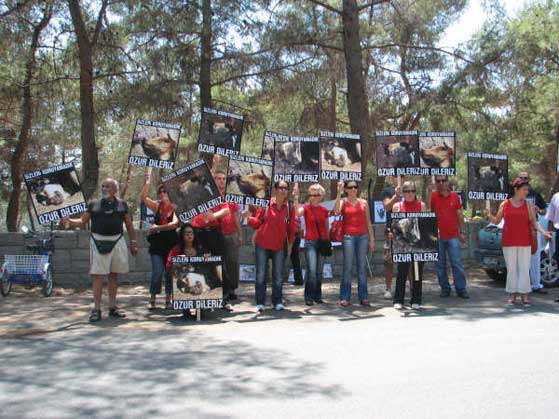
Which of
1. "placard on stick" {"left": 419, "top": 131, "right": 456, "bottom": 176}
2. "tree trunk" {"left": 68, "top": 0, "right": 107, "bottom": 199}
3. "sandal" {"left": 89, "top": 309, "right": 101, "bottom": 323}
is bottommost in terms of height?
"sandal" {"left": 89, "top": 309, "right": 101, "bottom": 323}

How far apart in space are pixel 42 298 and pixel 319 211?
15.3 feet

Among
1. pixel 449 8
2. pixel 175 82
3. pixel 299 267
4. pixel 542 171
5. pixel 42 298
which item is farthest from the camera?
pixel 542 171

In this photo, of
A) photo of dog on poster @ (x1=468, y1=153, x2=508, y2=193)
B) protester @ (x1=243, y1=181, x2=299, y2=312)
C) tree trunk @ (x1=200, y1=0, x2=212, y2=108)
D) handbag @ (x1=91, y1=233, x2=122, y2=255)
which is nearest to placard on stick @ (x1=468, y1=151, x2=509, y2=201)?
photo of dog on poster @ (x1=468, y1=153, x2=508, y2=193)

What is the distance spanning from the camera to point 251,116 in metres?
15.2

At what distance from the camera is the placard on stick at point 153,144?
9.30 metres

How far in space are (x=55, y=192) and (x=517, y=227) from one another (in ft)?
21.1

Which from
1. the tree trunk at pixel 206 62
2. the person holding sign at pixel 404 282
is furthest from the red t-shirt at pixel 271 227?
the tree trunk at pixel 206 62

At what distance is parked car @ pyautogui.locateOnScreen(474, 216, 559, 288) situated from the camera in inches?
426

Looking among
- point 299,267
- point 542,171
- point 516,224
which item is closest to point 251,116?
point 299,267

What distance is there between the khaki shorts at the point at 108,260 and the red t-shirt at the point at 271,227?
1.79m

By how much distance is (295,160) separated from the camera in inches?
390

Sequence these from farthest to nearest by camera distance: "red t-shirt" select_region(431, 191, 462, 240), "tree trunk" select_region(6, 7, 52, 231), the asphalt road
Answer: "tree trunk" select_region(6, 7, 52, 231) < "red t-shirt" select_region(431, 191, 462, 240) < the asphalt road

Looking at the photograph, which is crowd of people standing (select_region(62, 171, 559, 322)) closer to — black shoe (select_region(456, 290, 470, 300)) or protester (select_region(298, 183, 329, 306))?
protester (select_region(298, 183, 329, 306))

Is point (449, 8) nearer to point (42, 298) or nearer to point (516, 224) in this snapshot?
point (516, 224)
